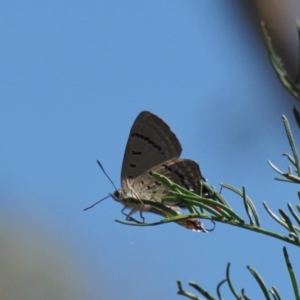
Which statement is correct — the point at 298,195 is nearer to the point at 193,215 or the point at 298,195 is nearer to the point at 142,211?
the point at 193,215

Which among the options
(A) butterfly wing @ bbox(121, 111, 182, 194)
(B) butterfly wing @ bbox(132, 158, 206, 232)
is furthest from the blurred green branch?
(A) butterfly wing @ bbox(121, 111, 182, 194)

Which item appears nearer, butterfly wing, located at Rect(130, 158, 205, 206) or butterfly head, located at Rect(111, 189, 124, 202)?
butterfly wing, located at Rect(130, 158, 205, 206)

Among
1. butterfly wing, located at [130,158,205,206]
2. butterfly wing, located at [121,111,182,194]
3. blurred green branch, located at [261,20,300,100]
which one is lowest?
butterfly wing, located at [130,158,205,206]

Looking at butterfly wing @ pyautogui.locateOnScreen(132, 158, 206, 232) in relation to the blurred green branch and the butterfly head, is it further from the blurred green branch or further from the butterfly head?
the blurred green branch

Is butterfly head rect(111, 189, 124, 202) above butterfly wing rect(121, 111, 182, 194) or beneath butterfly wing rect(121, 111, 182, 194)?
beneath

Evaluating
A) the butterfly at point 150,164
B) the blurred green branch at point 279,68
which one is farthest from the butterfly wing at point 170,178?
the blurred green branch at point 279,68

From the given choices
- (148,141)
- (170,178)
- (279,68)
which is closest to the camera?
(279,68)

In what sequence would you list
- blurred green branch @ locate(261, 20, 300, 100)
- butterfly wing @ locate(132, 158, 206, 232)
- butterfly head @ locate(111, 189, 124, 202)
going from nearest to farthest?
blurred green branch @ locate(261, 20, 300, 100)
butterfly wing @ locate(132, 158, 206, 232)
butterfly head @ locate(111, 189, 124, 202)

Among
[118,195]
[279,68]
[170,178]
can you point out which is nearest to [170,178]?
[170,178]

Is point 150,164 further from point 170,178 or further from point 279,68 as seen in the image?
point 279,68
